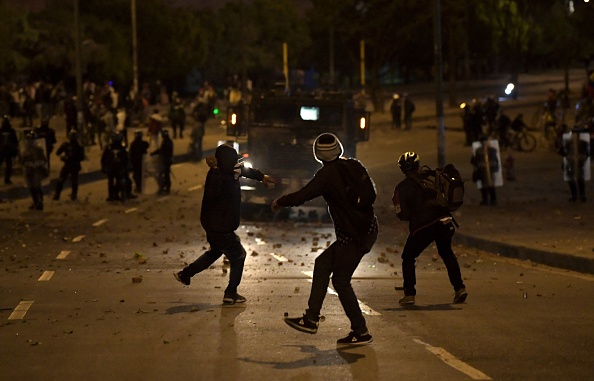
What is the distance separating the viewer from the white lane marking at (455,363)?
8781mm

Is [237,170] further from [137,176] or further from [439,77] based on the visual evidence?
[137,176]

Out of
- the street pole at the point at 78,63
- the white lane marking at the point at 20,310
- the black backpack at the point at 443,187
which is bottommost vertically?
the white lane marking at the point at 20,310

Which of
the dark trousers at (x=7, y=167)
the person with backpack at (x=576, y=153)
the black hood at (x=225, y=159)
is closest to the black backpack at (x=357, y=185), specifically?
the black hood at (x=225, y=159)

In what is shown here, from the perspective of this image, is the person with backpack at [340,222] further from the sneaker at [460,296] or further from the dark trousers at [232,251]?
the sneaker at [460,296]

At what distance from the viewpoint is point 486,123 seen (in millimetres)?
46562

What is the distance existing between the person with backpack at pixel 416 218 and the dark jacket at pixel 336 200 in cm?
253

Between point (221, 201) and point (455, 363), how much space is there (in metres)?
3.89

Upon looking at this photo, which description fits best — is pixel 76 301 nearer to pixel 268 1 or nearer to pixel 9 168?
pixel 9 168

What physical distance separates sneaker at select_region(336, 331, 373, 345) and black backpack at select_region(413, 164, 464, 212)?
Result: 9.18 feet

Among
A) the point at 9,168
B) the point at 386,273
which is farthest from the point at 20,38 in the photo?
the point at 386,273

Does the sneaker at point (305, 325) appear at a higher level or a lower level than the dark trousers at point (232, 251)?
lower

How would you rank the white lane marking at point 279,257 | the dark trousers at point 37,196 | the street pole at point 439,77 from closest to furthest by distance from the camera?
1. the white lane marking at point 279,257
2. the dark trousers at point 37,196
3. the street pole at point 439,77

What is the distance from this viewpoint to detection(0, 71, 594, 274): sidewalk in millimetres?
18391

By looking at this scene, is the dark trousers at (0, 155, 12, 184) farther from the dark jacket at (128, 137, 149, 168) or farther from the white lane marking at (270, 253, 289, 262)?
the white lane marking at (270, 253, 289, 262)
